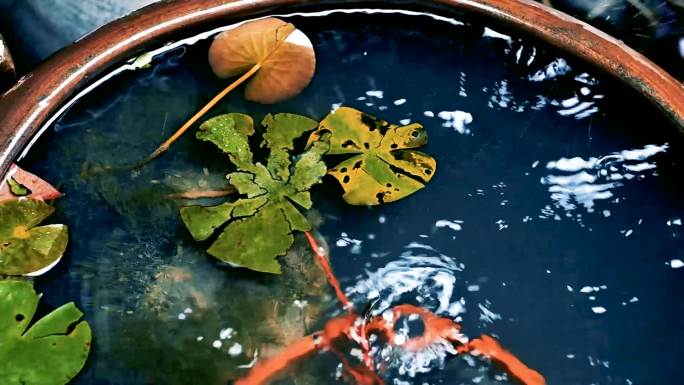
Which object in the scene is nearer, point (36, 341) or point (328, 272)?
point (36, 341)

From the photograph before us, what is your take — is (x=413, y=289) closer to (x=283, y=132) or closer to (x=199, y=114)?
(x=283, y=132)

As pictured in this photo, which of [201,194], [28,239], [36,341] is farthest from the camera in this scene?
[201,194]

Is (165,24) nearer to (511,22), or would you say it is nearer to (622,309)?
(511,22)

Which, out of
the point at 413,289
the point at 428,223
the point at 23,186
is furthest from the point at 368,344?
the point at 23,186

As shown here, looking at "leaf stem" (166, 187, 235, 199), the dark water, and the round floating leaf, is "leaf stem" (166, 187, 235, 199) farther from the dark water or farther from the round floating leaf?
the round floating leaf

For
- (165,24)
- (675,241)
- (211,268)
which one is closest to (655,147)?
(675,241)

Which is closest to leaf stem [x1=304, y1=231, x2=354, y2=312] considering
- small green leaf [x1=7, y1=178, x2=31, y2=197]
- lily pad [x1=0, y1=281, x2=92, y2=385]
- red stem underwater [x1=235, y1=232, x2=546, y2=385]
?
red stem underwater [x1=235, y1=232, x2=546, y2=385]
